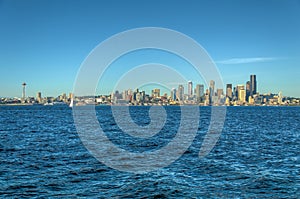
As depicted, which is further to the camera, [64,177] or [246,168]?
[246,168]

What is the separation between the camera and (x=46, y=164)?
31.9 metres

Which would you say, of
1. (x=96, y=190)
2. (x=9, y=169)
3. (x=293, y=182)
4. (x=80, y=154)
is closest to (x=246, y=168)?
(x=293, y=182)

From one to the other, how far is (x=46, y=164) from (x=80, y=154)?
6.72 m

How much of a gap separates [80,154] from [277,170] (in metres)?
22.6

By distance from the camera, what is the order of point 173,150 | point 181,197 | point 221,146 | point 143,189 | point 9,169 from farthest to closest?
point 221,146 < point 173,150 < point 9,169 < point 143,189 < point 181,197

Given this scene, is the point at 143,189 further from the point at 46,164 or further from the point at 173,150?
the point at 173,150

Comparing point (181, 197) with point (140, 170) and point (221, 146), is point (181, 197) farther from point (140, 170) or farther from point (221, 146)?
point (221, 146)

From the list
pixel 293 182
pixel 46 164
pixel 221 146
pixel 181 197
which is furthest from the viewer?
pixel 221 146

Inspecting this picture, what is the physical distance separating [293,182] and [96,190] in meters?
16.0

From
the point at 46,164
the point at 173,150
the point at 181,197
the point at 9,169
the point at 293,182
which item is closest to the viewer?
the point at 181,197

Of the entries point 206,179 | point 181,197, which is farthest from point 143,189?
point 206,179

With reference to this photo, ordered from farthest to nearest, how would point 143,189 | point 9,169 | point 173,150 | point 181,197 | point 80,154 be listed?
1. point 173,150
2. point 80,154
3. point 9,169
4. point 143,189
5. point 181,197

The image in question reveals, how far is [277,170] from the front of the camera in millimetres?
30234

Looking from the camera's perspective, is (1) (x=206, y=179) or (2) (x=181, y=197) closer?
(2) (x=181, y=197)
